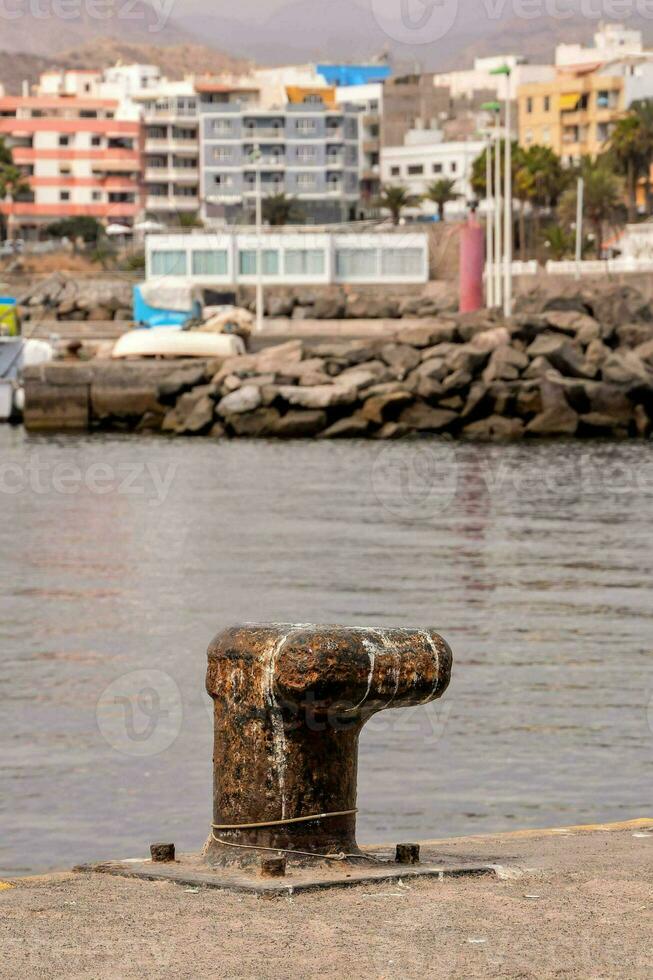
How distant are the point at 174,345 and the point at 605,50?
83313 millimetres

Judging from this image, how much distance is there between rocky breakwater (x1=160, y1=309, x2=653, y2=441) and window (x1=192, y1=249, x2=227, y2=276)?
2881 centimetres

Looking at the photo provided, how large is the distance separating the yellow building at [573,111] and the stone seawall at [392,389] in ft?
211

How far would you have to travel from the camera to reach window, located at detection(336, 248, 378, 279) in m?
80.8

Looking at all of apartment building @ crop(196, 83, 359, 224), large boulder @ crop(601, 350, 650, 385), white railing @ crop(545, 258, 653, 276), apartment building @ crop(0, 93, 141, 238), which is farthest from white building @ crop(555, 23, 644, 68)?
large boulder @ crop(601, 350, 650, 385)

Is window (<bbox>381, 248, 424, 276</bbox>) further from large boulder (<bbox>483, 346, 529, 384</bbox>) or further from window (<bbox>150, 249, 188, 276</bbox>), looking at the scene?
large boulder (<bbox>483, 346, 529, 384</bbox>)

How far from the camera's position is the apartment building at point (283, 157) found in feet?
385

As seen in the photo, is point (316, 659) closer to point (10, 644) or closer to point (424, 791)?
point (424, 791)

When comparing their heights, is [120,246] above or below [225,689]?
above

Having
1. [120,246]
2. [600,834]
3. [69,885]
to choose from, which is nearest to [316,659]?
[69,885]

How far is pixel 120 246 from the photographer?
→ 364 ft

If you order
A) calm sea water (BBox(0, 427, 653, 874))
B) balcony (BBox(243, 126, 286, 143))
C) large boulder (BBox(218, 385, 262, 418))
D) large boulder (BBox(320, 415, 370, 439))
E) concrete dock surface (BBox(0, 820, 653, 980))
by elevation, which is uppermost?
balcony (BBox(243, 126, 286, 143))

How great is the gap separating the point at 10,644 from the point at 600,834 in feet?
32.6

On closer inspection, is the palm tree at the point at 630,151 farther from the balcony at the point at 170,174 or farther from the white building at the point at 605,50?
the balcony at the point at 170,174

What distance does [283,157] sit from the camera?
4641 inches
